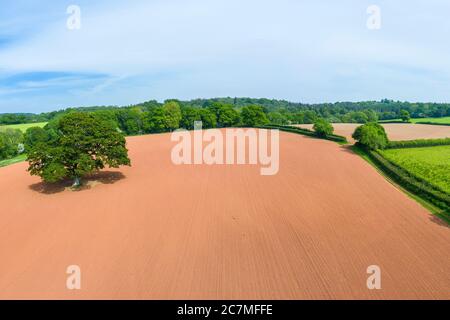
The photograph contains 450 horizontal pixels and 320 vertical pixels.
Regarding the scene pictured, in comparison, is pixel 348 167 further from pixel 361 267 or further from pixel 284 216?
pixel 361 267

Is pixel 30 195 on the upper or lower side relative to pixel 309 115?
lower

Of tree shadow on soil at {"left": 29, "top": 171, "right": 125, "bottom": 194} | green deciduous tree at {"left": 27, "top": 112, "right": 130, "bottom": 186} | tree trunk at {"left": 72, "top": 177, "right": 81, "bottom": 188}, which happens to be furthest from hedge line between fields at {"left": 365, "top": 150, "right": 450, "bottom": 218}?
tree trunk at {"left": 72, "top": 177, "right": 81, "bottom": 188}

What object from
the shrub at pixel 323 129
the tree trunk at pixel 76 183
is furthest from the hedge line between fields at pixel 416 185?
the tree trunk at pixel 76 183

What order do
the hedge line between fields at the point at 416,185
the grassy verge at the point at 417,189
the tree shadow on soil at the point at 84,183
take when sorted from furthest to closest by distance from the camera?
the tree shadow on soil at the point at 84,183 < the hedge line between fields at the point at 416,185 < the grassy verge at the point at 417,189

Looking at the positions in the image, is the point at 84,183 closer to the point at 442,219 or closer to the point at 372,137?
the point at 442,219

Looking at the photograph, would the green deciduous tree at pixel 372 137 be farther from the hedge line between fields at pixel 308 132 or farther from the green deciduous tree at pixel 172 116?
Result: the green deciduous tree at pixel 172 116

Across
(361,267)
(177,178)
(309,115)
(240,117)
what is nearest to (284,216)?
(361,267)

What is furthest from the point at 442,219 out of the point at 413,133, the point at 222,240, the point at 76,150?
the point at 413,133
